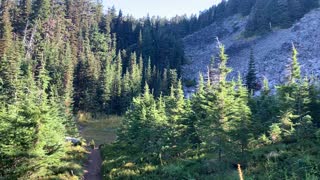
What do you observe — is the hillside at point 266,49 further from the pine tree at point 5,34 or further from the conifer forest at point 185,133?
the pine tree at point 5,34

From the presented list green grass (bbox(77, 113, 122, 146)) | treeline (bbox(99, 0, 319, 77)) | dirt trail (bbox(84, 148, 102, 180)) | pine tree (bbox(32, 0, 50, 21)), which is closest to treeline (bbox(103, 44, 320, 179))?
dirt trail (bbox(84, 148, 102, 180))

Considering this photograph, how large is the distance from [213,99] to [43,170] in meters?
12.2

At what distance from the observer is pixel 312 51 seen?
277ft

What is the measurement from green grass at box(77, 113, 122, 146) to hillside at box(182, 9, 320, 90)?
28.6m

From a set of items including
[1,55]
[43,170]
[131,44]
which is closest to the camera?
[43,170]

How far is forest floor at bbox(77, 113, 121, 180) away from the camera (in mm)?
39987

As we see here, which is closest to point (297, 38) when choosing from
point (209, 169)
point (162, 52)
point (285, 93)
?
point (162, 52)

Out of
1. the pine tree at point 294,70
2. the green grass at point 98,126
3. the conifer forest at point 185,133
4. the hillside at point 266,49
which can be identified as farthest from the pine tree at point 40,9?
the pine tree at point 294,70

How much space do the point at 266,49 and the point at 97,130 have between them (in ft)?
178

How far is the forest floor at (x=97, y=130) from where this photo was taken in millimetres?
39987

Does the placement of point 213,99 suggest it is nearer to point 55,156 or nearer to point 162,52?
point 55,156

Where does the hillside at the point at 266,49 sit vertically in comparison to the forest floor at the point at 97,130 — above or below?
above

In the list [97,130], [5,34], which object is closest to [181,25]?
[5,34]

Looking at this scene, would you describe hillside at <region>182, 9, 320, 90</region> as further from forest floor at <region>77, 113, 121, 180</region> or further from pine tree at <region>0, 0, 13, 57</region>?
pine tree at <region>0, 0, 13, 57</region>
